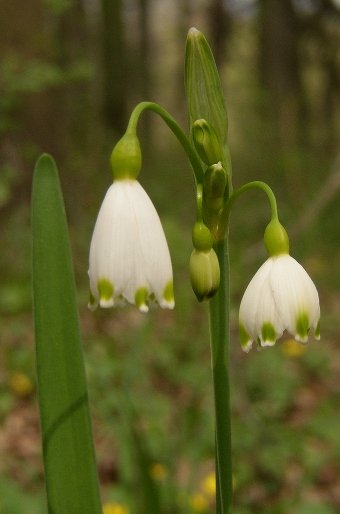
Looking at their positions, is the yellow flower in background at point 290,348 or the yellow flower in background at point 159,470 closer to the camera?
the yellow flower in background at point 159,470

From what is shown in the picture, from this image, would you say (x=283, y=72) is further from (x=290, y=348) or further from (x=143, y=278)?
(x=143, y=278)

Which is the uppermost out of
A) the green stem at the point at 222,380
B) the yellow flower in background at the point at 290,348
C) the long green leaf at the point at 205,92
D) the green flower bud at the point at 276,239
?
the long green leaf at the point at 205,92

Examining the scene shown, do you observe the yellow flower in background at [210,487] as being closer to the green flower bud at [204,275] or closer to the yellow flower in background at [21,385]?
the yellow flower in background at [21,385]

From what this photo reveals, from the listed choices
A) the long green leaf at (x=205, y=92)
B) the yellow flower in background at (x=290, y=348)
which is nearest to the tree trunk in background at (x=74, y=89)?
the yellow flower in background at (x=290, y=348)

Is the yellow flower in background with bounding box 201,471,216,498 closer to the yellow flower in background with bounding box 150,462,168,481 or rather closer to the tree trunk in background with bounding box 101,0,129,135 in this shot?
the yellow flower in background with bounding box 150,462,168,481

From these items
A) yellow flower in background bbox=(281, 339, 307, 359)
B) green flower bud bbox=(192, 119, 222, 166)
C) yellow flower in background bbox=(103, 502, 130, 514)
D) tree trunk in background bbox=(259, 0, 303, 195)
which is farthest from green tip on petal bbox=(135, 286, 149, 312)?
tree trunk in background bbox=(259, 0, 303, 195)

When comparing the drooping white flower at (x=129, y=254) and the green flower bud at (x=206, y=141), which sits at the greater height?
the green flower bud at (x=206, y=141)

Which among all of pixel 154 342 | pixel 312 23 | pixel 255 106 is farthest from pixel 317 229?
pixel 312 23
